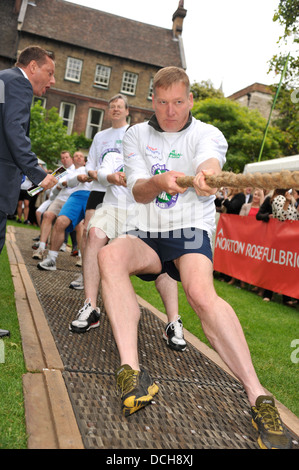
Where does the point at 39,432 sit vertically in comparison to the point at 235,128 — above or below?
below

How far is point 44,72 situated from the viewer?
4.28m

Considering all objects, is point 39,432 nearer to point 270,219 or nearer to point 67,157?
point 270,219

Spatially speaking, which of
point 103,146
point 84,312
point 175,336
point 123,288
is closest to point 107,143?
point 103,146

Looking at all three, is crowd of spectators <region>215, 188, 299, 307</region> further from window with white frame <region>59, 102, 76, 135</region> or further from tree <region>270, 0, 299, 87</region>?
window with white frame <region>59, 102, 76, 135</region>

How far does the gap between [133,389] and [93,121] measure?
118 feet

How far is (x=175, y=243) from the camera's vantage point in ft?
10.3

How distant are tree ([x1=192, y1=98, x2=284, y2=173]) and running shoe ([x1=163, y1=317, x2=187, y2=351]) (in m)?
33.9

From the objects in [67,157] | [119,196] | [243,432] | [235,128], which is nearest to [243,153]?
[235,128]

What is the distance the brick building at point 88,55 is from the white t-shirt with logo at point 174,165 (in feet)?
111

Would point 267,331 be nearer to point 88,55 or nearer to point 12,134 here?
point 12,134

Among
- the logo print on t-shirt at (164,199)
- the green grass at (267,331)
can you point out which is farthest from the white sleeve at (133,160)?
the green grass at (267,331)

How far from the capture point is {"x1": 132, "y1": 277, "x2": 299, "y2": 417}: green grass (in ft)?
12.0

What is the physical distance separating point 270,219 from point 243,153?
101 feet

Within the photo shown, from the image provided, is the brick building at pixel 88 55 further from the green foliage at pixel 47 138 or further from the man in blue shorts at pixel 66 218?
the man in blue shorts at pixel 66 218
